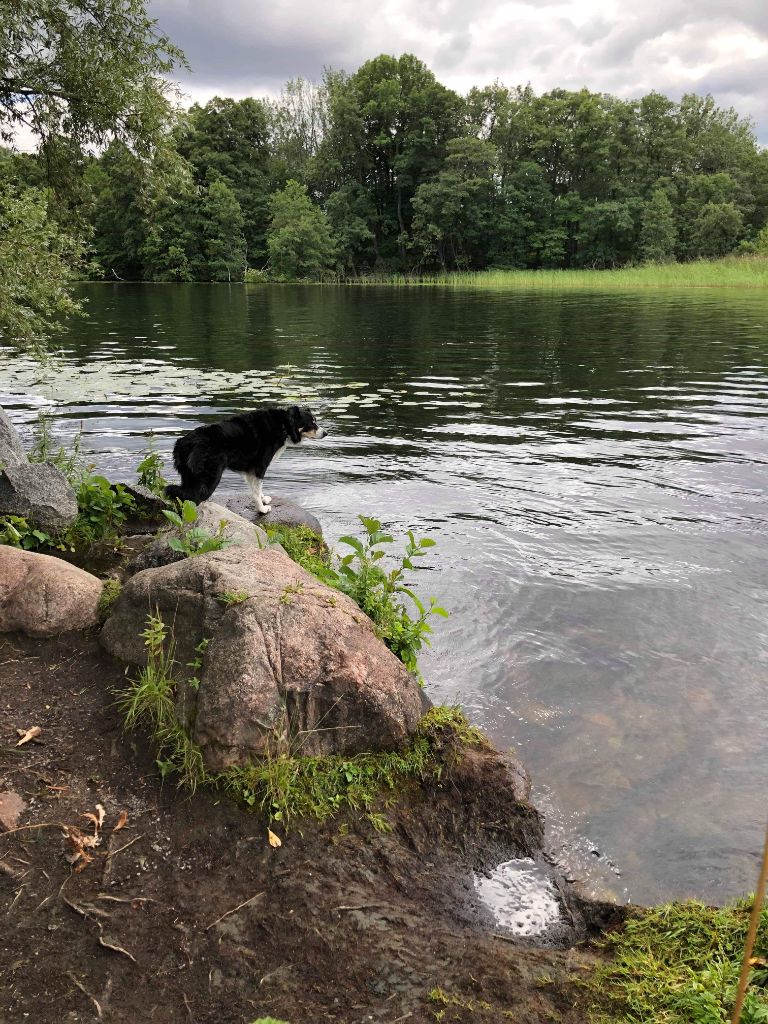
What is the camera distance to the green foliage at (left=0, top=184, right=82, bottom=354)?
10.1 meters

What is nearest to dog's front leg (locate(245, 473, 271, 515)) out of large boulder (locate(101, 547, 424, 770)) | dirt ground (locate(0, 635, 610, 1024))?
large boulder (locate(101, 547, 424, 770))

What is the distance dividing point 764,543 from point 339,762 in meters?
6.43

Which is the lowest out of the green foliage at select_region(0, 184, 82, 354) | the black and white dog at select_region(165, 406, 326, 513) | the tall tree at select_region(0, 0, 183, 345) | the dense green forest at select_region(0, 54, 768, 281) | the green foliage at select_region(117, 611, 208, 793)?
the green foliage at select_region(117, 611, 208, 793)

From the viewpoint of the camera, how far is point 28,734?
3.76 metres

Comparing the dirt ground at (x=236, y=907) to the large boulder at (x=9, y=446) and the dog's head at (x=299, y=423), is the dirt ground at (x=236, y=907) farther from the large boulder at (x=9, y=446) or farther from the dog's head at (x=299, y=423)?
the dog's head at (x=299, y=423)

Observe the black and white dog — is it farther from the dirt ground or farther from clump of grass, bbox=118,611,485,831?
the dirt ground

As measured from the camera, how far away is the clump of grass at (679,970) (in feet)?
7.82

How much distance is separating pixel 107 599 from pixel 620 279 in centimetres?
6292

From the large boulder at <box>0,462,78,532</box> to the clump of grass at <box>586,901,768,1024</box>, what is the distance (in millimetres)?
6055

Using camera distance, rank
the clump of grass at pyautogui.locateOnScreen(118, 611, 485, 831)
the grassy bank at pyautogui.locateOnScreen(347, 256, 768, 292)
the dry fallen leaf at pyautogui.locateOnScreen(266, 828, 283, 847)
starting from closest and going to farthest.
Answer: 1. the dry fallen leaf at pyautogui.locateOnScreen(266, 828, 283, 847)
2. the clump of grass at pyautogui.locateOnScreen(118, 611, 485, 831)
3. the grassy bank at pyautogui.locateOnScreen(347, 256, 768, 292)

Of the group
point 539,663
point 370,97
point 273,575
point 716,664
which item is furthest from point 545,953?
point 370,97

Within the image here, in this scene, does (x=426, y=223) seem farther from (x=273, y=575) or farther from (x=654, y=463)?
(x=273, y=575)

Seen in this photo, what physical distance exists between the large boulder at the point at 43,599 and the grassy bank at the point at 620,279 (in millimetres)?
52448

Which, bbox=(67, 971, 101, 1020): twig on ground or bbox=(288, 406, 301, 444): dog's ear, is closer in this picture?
bbox=(67, 971, 101, 1020): twig on ground
